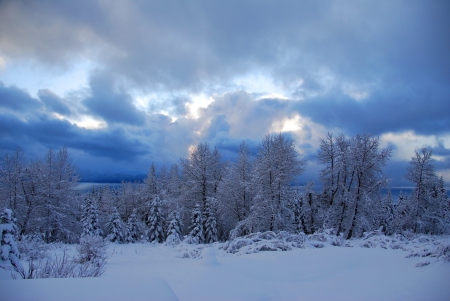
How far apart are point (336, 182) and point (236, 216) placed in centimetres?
1059

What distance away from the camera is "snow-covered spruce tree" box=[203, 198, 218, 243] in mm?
23359

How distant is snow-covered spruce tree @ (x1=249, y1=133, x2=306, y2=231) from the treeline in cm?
9

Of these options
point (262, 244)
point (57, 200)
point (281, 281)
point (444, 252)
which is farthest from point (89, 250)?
point (57, 200)

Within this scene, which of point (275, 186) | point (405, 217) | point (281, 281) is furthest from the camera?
point (405, 217)

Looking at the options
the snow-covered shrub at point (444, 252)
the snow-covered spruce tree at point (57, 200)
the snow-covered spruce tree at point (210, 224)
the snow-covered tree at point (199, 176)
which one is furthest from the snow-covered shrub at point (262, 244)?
the snow-covered spruce tree at point (57, 200)

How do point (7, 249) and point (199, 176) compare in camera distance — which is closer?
point (7, 249)

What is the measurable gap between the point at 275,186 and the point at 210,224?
872 cm

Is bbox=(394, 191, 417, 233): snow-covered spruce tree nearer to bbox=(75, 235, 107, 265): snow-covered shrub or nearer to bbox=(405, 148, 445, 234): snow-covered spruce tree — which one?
bbox=(405, 148, 445, 234): snow-covered spruce tree

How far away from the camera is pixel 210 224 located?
23.5 metres

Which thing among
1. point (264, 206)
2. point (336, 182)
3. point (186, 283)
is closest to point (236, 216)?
point (264, 206)

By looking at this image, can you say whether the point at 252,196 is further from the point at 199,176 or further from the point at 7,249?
the point at 7,249

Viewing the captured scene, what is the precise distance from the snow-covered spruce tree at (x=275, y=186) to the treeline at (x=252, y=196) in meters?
0.09

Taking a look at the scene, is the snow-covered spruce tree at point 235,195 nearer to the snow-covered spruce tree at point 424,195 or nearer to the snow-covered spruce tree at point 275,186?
the snow-covered spruce tree at point 275,186

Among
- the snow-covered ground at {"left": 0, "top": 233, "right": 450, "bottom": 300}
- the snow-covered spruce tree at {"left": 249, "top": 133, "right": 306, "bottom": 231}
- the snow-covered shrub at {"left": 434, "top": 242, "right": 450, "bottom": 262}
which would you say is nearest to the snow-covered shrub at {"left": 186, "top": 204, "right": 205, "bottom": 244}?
the snow-covered spruce tree at {"left": 249, "top": 133, "right": 306, "bottom": 231}
